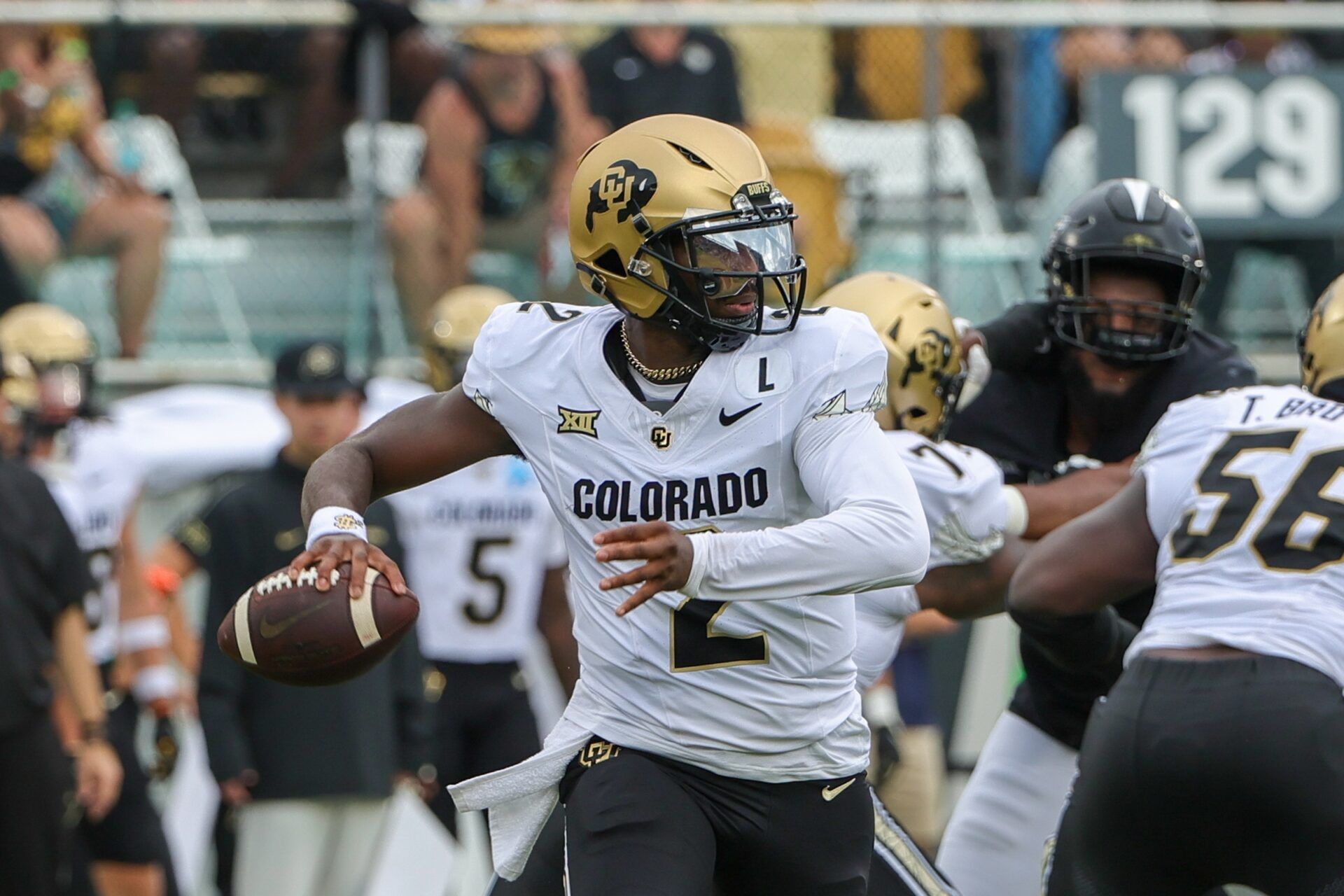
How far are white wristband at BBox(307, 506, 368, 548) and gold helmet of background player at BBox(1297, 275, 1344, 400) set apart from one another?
1.95 meters

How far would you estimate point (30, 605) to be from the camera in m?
6.30

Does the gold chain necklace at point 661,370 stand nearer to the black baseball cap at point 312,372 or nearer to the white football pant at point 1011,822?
the white football pant at point 1011,822

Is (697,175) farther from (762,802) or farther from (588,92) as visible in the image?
(588,92)

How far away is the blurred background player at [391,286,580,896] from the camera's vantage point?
22.9 feet

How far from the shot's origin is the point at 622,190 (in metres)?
3.55

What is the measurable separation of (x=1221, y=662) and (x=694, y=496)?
1032 mm

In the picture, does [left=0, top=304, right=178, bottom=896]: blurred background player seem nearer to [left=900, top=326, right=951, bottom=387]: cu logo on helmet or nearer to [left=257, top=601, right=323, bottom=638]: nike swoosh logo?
[left=900, top=326, right=951, bottom=387]: cu logo on helmet

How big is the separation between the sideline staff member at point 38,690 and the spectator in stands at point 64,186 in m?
1.88

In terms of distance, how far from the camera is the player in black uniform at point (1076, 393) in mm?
4789

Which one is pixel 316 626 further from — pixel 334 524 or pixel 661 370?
pixel 661 370

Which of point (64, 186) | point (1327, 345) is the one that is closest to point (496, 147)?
point (64, 186)

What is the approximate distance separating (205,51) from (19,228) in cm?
121

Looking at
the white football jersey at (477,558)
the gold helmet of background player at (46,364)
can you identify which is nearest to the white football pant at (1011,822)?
the white football jersey at (477,558)

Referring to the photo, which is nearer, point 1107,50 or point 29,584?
point 29,584
